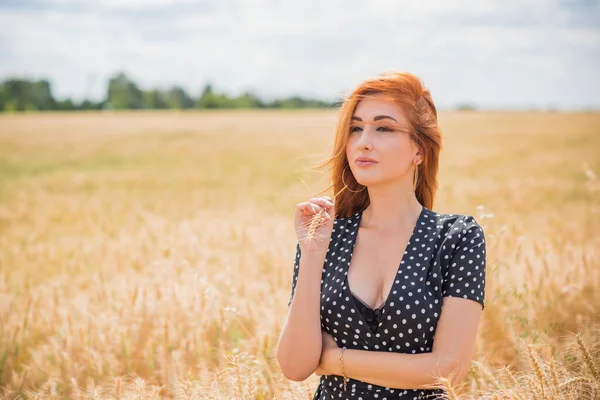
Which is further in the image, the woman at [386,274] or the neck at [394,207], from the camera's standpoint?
the neck at [394,207]

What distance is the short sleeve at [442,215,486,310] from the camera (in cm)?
218

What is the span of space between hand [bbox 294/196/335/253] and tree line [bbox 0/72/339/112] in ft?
246

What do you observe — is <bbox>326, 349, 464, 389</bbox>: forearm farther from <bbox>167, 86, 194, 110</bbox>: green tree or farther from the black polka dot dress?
<bbox>167, 86, 194, 110</bbox>: green tree

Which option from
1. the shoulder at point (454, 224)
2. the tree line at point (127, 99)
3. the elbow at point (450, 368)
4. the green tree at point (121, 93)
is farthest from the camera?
the green tree at point (121, 93)

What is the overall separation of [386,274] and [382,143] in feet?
1.67

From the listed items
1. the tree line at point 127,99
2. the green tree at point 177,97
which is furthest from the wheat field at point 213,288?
the green tree at point 177,97

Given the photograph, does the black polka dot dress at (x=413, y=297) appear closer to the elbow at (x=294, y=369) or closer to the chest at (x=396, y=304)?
the chest at (x=396, y=304)

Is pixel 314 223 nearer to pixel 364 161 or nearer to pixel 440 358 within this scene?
pixel 364 161

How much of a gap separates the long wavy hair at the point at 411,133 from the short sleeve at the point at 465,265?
0.40 meters

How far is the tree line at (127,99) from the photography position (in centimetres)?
7306

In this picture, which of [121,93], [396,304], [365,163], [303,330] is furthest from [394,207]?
[121,93]

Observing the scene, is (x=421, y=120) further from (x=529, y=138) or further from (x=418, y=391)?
(x=529, y=138)

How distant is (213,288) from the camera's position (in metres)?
3.56

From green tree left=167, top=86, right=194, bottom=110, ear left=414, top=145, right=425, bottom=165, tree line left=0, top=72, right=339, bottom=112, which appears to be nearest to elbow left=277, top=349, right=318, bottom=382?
ear left=414, top=145, right=425, bottom=165
